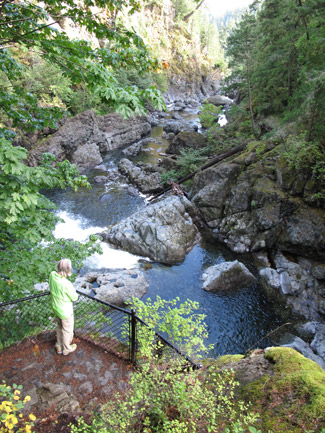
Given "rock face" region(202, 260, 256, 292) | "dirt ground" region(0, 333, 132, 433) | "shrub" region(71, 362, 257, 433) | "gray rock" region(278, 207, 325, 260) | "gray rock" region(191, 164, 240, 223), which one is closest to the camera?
"shrub" region(71, 362, 257, 433)

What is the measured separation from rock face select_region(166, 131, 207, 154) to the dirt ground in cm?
2027

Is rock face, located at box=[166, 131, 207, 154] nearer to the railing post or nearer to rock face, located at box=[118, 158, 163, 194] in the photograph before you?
rock face, located at box=[118, 158, 163, 194]

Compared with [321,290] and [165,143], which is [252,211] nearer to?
[321,290]

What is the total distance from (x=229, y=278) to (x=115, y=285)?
5.24 meters

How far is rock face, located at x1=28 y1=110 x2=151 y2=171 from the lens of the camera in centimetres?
2130

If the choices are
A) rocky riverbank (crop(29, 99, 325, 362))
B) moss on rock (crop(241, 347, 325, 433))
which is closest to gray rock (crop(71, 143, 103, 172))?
rocky riverbank (crop(29, 99, 325, 362))

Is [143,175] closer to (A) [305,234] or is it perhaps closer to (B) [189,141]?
(B) [189,141]

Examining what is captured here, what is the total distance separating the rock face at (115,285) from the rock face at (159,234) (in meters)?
1.56

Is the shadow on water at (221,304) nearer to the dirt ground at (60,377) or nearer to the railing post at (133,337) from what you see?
the railing post at (133,337)

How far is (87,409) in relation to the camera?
3.78 meters

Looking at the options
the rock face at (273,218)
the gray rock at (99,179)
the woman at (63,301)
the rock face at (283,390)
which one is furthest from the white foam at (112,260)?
the gray rock at (99,179)

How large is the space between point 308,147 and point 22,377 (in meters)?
13.7

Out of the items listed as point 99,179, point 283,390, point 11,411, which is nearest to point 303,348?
point 283,390

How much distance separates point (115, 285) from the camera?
34.0 ft
